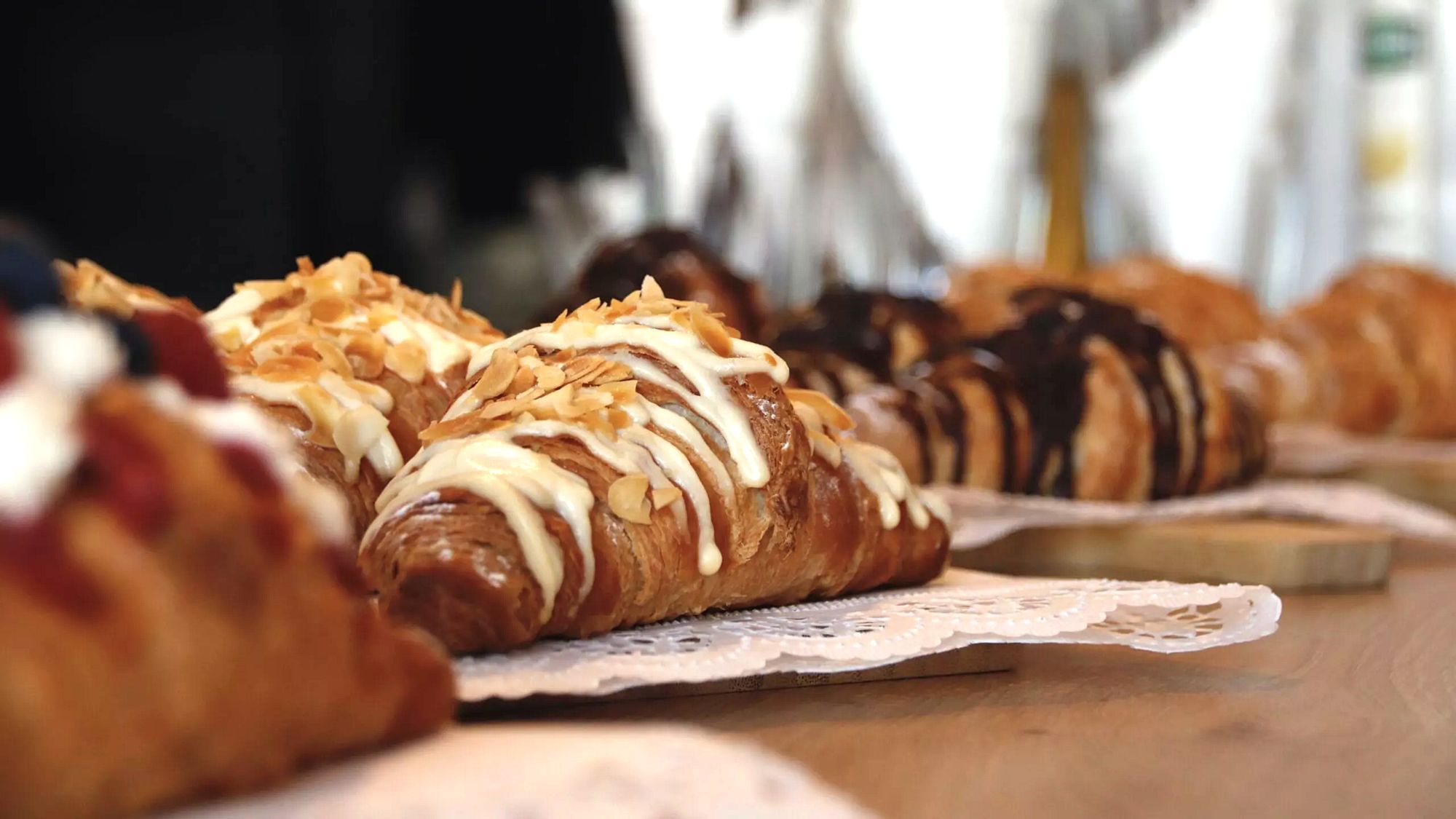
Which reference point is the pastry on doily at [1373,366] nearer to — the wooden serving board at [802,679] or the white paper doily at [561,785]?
the wooden serving board at [802,679]

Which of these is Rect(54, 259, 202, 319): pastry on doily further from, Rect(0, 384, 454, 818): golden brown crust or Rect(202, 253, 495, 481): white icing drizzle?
Rect(0, 384, 454, 818): golden brown crust

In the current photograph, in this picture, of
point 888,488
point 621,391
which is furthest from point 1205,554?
point 621,391

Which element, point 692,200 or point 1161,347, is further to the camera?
point 692,200

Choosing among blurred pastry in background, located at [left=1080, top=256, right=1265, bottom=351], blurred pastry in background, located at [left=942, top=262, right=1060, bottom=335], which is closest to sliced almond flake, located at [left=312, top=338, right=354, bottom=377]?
blurred pastry in background, located at [left=942, top=262, right=1060, bottom=335]

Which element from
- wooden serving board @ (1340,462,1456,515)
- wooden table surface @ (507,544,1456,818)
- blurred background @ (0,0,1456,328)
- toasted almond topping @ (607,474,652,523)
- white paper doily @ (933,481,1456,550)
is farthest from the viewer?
blurred background @ (0,0,1456,328)

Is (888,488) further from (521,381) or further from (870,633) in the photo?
(521,381)

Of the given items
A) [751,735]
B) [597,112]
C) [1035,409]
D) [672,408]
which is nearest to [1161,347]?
[1035,409]

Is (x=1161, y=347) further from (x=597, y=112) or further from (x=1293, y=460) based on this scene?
(x=597, y=112)
